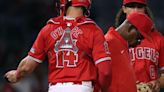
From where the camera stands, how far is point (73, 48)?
4.08 metres

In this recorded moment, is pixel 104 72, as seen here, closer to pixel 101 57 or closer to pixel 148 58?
pixel 101 57

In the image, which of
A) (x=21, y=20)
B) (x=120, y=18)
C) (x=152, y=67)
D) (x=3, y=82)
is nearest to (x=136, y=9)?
(x=120, y=18)

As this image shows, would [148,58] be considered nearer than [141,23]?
No

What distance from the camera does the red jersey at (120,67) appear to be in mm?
4281

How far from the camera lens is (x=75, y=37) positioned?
4078 mm

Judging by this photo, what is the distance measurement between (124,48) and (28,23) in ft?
16.2

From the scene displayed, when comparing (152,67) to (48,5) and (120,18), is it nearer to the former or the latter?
(120,18)

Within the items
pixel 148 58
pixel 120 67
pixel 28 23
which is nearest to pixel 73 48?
pixel 120 67

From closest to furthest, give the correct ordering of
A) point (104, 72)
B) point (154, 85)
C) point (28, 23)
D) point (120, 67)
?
point (104, 72), point (120, 67), point (154, 85), point (28, 23)

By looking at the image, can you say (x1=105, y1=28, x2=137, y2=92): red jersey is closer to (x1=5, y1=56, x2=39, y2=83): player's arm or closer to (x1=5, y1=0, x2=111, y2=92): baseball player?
(x1=5, y1=0, x2=111, y2=92): baseball player

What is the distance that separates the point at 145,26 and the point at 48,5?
526 cm

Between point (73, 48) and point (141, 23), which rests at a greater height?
point (141, 23)

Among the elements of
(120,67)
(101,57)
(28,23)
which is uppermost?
(101,57)

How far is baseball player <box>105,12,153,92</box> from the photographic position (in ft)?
14.0
